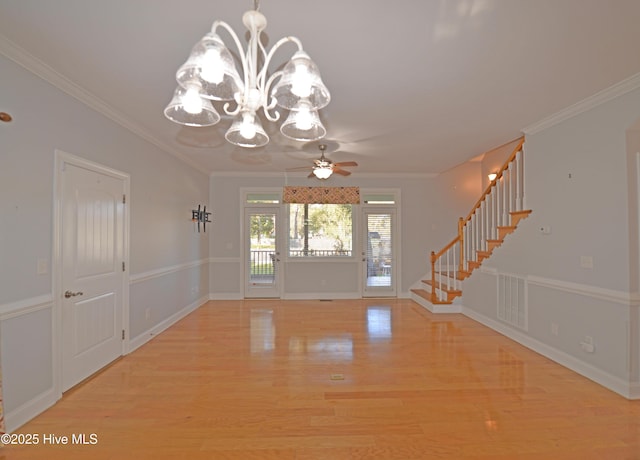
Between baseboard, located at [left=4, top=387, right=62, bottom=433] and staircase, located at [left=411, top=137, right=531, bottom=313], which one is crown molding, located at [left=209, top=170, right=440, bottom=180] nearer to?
staircase, located at [left=411, top=137, right=531, bottom=313]

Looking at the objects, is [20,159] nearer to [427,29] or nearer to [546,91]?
[427,29]

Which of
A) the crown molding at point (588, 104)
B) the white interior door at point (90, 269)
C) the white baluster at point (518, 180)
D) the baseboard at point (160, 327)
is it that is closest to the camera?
the crown molding at point (588, 104)

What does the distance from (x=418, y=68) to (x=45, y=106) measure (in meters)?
3.07

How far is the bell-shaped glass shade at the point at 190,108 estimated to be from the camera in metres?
1.44

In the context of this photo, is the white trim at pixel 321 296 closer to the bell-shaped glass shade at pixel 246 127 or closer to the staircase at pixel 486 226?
the staircase at pixel 486 226

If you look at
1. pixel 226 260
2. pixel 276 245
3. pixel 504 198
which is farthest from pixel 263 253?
pixel 504 198

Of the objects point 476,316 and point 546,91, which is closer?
point 546,91

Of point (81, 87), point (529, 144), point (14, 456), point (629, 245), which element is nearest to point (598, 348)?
point (629, 245)

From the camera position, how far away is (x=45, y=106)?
253cm

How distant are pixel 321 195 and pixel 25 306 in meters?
5.08

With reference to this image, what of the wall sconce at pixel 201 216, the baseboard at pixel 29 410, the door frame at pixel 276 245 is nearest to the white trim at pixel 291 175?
the door frame at pixel 276 245

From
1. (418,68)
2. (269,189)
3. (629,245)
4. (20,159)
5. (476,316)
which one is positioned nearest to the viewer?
(20,159)

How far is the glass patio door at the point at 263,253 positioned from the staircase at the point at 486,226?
3.10 m

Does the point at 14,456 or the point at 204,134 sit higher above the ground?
the point at 204,134
